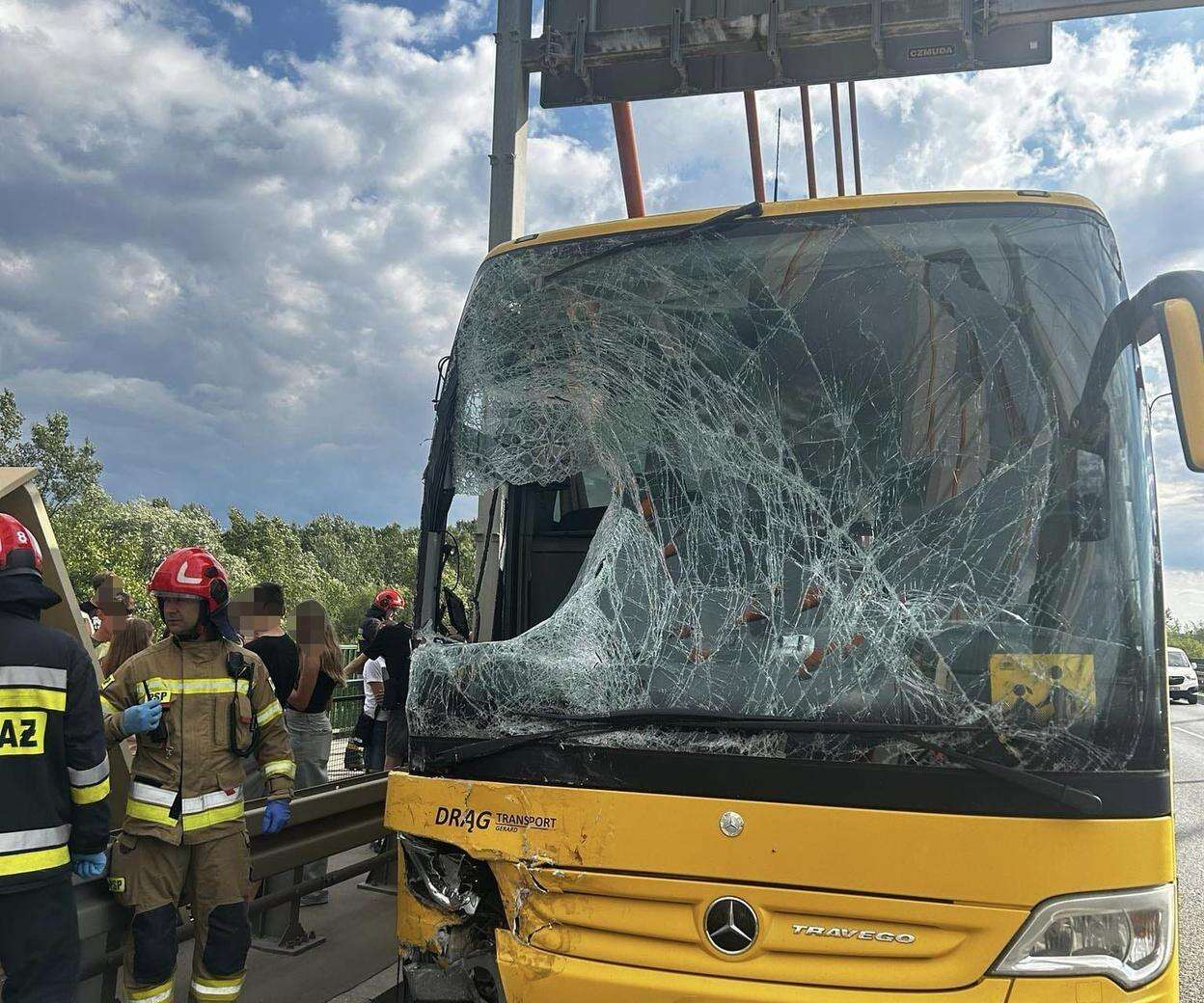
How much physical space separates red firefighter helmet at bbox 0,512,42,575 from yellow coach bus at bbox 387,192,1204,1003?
1276 mm

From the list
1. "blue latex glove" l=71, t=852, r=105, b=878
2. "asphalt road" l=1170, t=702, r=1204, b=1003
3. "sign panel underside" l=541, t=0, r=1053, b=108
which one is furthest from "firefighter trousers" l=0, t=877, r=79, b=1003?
"sign panel underside" l=541, t=0, r=1053, b=108

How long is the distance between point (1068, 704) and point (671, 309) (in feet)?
5.48

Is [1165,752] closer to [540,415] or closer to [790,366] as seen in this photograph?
[790,366]

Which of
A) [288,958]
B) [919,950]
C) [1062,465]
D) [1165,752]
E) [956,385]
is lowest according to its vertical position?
[288,958]

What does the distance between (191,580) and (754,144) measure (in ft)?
17.0

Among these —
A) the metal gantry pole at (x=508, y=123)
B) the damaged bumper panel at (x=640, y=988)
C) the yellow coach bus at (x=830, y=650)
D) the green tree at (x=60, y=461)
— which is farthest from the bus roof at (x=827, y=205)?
the green tree at (x=60, y=461)

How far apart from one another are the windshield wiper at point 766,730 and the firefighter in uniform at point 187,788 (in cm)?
113

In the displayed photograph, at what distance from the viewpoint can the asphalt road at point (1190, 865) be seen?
5.15 meters

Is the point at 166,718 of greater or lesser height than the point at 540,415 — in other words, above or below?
below

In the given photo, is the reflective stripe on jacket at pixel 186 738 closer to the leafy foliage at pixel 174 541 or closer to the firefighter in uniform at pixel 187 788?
the firefighter in uniform at pixel 187 788

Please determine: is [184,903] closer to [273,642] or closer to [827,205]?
[273,642]

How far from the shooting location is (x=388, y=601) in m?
8.04

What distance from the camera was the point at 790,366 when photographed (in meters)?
3.09

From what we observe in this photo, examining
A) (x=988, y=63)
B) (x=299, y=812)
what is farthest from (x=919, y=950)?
(x=988, y=63)
